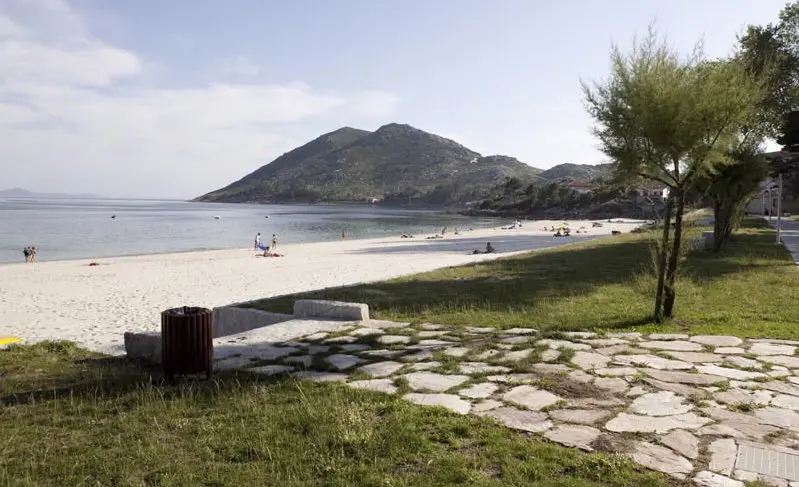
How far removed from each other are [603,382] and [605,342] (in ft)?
4.97

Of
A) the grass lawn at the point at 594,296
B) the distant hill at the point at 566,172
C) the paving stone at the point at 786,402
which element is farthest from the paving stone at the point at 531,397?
the distant hill at the point at 566,172

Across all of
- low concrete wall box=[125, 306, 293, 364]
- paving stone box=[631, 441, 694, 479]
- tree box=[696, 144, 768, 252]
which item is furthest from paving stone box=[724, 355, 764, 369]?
tree box=[696, 144, 768, 252]

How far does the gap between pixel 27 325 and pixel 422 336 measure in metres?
8.80

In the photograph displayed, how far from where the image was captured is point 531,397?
421cm

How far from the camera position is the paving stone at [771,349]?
217 inches

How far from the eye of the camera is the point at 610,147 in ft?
26.0

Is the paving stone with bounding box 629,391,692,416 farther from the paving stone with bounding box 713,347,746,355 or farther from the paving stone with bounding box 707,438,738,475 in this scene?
the paving stone with bounding box 713,347,746,355

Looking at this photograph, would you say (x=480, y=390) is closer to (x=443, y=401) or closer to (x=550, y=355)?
(x=443, y=401)

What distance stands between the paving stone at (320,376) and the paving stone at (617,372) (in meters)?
2.18

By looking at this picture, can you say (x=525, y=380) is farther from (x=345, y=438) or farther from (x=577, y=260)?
(x=577, y=260)

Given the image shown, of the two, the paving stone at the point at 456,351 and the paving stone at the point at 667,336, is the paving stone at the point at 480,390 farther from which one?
the paving stone at the point at 667,336

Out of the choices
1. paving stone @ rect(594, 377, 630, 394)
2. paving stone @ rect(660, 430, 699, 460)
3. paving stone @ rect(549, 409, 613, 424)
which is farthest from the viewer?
paving stone @ rect(594, 377, 630, 394)

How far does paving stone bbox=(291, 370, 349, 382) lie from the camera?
4.75 meters

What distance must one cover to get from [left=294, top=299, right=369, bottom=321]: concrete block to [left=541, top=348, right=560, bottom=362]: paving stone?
2.73 meters
